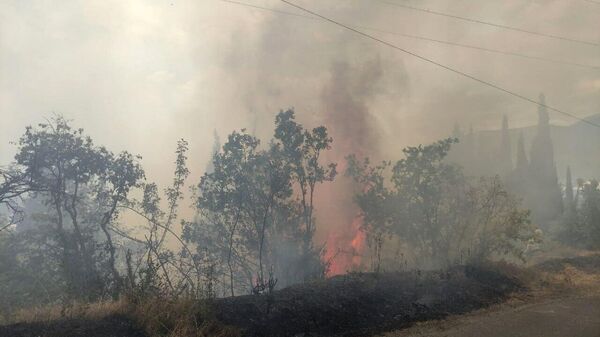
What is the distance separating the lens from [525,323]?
320 inches

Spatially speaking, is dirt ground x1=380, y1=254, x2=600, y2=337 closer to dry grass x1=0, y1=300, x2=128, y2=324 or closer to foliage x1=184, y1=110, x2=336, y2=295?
dry grass x1=0, y1=300, x2=128, y2=324

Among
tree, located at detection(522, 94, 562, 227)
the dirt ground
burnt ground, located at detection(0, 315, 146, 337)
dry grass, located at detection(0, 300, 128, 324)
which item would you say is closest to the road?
the dirt ground

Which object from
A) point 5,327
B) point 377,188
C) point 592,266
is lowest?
point 592,266

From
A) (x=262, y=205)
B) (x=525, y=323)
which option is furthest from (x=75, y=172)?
(x=525, y=323)

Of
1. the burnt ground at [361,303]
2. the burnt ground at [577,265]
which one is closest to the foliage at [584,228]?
the burnt ground at [577,265]

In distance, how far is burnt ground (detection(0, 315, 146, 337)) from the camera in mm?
6191

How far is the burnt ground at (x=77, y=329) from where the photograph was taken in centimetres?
619

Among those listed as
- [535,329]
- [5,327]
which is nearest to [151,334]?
[5,327]

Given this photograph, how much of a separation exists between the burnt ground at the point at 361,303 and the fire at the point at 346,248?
16.9 m

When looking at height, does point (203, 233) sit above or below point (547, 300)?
above

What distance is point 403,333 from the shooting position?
7.71 meters

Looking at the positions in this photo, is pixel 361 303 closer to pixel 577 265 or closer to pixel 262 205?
pixel 577 265

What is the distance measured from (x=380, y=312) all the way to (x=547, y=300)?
4.90 metres

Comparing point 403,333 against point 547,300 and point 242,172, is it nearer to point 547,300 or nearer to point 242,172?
point 547,300
